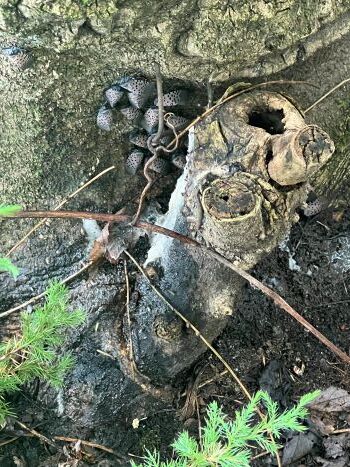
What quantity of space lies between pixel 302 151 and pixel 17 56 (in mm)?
935

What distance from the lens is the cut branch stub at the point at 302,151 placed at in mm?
1679

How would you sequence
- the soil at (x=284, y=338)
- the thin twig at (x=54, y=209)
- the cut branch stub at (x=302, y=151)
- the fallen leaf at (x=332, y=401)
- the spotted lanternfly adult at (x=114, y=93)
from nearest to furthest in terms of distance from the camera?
1. the cut branch stub at (x=302, y=151)
2. the spotted lanternfly adult at (x=114, y=93)
3. the thin twig at (x=54, y=209)
4. the soil at (x=284, y=338)
5. the fallen leaf at (x=332, y=401)

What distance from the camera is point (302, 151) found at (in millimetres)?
1691

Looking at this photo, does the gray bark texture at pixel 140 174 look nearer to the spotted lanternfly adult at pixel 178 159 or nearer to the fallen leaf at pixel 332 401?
the spotted lanternfly adult at pixel 178 159

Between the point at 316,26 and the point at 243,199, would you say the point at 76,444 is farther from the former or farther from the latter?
the point at 316,26

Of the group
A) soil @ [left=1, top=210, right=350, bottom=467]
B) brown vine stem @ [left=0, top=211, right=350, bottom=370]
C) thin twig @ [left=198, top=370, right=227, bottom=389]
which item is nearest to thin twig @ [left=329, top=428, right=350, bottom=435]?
soil @ [left=1, top=210, right=350, bottom=467]

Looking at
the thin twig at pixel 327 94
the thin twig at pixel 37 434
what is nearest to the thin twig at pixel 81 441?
the thin twig at pixel 37 434

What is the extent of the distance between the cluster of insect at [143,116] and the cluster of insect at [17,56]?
0.31 m

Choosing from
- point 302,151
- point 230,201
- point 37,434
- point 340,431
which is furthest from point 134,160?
point 340,431

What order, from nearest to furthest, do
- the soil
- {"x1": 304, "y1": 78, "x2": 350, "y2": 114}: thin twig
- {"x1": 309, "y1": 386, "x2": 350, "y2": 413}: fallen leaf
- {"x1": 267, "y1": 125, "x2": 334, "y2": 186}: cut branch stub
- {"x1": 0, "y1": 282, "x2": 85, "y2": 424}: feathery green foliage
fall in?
{"x1": 267, "y1": 125, "x2": 334, "y2": 186}: cut branch stub, {"x1": 0, "y1": 282, "x2": 85, "y2": 424}: feathery green foliage, {"x1": 304, "y1": 78, "x2": 350, "y2": 114}: thin twig, the soil, {"x1": 309, "y1": 386, "x2": 350, "y2": 413}: fallen leaf

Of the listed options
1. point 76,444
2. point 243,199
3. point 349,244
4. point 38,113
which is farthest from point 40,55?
point 349,244

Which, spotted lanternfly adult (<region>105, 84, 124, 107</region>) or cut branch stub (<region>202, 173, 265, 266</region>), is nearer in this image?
cut branch stub (<region>202, 173, 265, 266</region>)

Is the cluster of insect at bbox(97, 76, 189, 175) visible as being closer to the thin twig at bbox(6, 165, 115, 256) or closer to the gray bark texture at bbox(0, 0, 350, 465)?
the gray bark texture at bbox(0, 0, 350, 465)

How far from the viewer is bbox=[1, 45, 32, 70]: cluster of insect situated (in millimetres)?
1816
